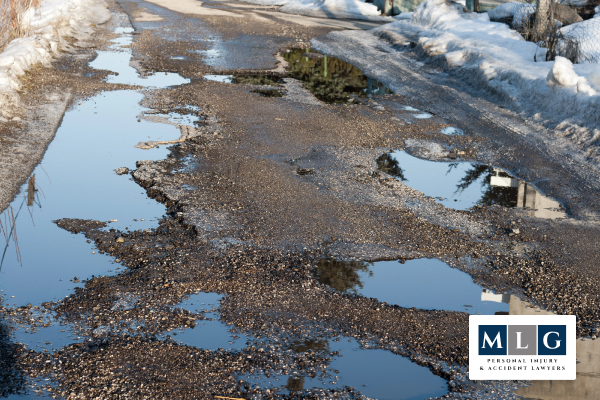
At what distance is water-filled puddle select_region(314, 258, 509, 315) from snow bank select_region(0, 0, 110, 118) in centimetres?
606

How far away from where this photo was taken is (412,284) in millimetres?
4543

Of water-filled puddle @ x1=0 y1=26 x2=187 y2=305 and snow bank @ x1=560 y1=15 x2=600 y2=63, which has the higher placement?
snow bank @ x1=560 y1=15 x2=600 y2=63

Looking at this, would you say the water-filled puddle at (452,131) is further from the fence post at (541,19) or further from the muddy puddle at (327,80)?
the fence post at (541,19)

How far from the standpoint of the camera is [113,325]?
3818 millimetres

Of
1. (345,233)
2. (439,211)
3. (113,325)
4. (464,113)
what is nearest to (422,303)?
(345,233)

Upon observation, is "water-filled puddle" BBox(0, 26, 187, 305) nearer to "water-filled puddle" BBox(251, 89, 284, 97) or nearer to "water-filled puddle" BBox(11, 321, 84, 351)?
"water-filled puddle" BBox(11, 321, 84, 351)

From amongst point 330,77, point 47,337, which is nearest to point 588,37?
point 330,77

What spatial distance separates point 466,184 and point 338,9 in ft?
57.1

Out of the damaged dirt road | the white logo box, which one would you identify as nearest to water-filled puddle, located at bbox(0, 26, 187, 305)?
the damaged dirt road

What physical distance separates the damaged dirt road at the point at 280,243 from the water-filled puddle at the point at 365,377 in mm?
11

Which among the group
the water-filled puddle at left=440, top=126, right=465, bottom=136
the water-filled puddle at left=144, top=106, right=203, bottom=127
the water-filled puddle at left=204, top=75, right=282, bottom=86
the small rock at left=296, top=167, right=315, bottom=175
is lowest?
the small rock at left=296, top=167, right=315, bottom=175

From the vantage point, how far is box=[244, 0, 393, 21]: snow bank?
21828 mm

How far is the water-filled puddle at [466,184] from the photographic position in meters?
6.05

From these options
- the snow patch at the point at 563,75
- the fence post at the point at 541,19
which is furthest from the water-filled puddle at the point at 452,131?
the fence post at the point at 541,19
